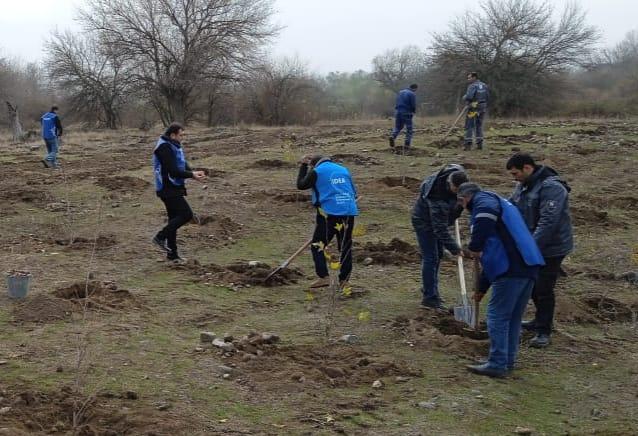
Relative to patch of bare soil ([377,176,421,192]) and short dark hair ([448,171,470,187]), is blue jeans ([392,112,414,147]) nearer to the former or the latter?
patch of bare soil ([377,176,421,192])

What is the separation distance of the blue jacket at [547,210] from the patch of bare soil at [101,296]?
11.7ft

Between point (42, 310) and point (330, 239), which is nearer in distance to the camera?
point (42, 310)

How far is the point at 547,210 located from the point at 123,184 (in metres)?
10.2

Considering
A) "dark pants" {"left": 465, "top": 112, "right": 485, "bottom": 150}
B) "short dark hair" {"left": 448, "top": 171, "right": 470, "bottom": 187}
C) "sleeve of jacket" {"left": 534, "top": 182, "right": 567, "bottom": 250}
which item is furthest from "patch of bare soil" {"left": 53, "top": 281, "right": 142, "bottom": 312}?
"dark pants" {"left": 465, "top": 112, "right": 485, "bottom": 150}

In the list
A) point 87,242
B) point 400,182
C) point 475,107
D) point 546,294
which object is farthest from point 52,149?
point 546,294

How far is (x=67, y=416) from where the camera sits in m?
4.19

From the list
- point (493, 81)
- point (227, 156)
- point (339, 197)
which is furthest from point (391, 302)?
point (493, 81)

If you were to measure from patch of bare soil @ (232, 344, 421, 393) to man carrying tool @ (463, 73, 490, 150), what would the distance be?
12.6 metres

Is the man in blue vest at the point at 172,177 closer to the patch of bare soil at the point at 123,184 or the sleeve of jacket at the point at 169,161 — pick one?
the sleeve of jacket at the point at 169,161

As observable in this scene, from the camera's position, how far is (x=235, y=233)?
10.6 metres

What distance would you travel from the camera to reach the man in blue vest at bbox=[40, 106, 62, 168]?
58.2ft

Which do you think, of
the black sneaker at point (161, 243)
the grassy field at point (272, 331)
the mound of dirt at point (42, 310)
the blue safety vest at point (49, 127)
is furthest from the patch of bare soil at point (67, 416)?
the blue safety vest at point (49, 127)

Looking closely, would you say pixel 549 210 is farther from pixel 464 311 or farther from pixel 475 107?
pixel 475 107

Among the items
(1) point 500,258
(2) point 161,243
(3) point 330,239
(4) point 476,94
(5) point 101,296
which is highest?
(4) point 476,94
